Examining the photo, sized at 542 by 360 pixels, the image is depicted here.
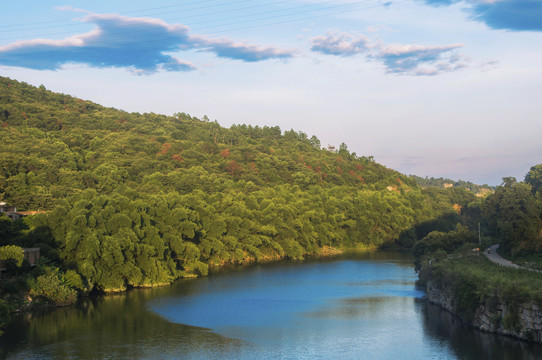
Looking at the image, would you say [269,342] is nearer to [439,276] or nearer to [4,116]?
[439,276]

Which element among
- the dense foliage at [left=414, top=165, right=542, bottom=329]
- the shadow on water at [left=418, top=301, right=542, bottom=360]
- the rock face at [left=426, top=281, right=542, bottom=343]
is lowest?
the shadow on water at [left=418, top=301, right=542, bottom=360]

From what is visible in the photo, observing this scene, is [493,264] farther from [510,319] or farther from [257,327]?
[257,327]

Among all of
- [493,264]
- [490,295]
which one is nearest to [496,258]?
[493,264]

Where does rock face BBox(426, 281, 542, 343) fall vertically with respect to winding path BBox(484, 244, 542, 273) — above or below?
below

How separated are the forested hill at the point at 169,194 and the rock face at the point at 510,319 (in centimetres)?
2533

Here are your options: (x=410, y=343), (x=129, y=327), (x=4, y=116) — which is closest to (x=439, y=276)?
(x=410, y=343)

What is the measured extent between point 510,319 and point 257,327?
14182 mm

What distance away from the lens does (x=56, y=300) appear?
3819 cm

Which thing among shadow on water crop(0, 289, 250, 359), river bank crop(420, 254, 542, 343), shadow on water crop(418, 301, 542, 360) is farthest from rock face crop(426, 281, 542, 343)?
shadow on water crop(0, 289, 250, 359)

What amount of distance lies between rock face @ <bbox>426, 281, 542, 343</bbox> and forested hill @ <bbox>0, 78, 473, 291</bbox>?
83.1ft

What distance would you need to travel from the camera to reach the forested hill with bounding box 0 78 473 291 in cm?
4347

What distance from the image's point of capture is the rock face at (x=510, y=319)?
26.3 meters

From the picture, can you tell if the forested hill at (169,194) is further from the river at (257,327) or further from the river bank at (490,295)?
the river bank at (490,295)

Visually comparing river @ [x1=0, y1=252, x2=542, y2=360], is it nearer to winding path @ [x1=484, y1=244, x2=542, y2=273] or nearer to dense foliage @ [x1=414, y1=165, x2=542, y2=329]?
dense foliage @ [x1=414, y1=165, x2=542, y2=329]
